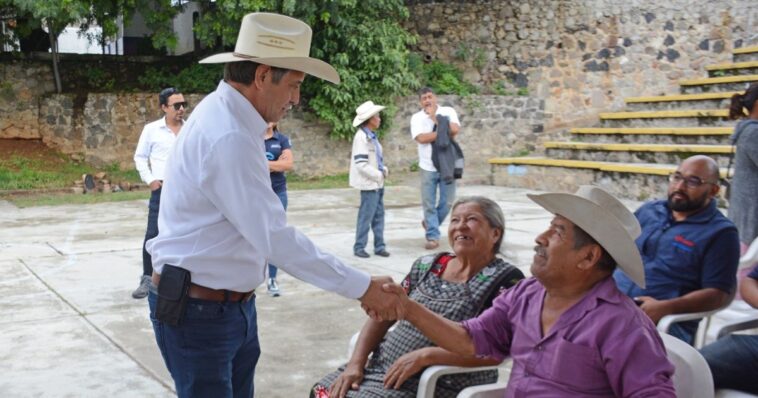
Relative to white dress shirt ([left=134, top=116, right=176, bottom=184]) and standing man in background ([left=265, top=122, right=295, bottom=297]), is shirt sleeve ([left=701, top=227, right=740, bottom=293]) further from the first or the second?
white dress shirt ([left=134, top=116, right=176, bottom=184])

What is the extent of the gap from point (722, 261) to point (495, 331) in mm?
1479

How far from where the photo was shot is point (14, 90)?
50.4 feet

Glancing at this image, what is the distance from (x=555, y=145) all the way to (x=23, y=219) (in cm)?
896

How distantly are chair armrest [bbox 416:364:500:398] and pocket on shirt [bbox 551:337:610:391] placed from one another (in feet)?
1.63

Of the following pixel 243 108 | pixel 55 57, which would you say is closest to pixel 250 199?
pixel 243 108

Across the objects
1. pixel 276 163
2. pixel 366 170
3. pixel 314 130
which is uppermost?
pixel 276 163

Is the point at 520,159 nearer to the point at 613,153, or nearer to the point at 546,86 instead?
the point at 613,153

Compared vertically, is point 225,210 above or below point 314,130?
above

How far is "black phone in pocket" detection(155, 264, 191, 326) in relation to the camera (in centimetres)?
264

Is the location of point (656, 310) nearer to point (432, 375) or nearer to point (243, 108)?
point (432, 375)

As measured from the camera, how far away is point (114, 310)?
6309 mm

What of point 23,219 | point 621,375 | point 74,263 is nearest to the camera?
point 621,375

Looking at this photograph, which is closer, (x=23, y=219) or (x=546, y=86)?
(x=23, y=219)

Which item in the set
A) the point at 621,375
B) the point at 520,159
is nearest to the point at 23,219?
the point at 520,159
